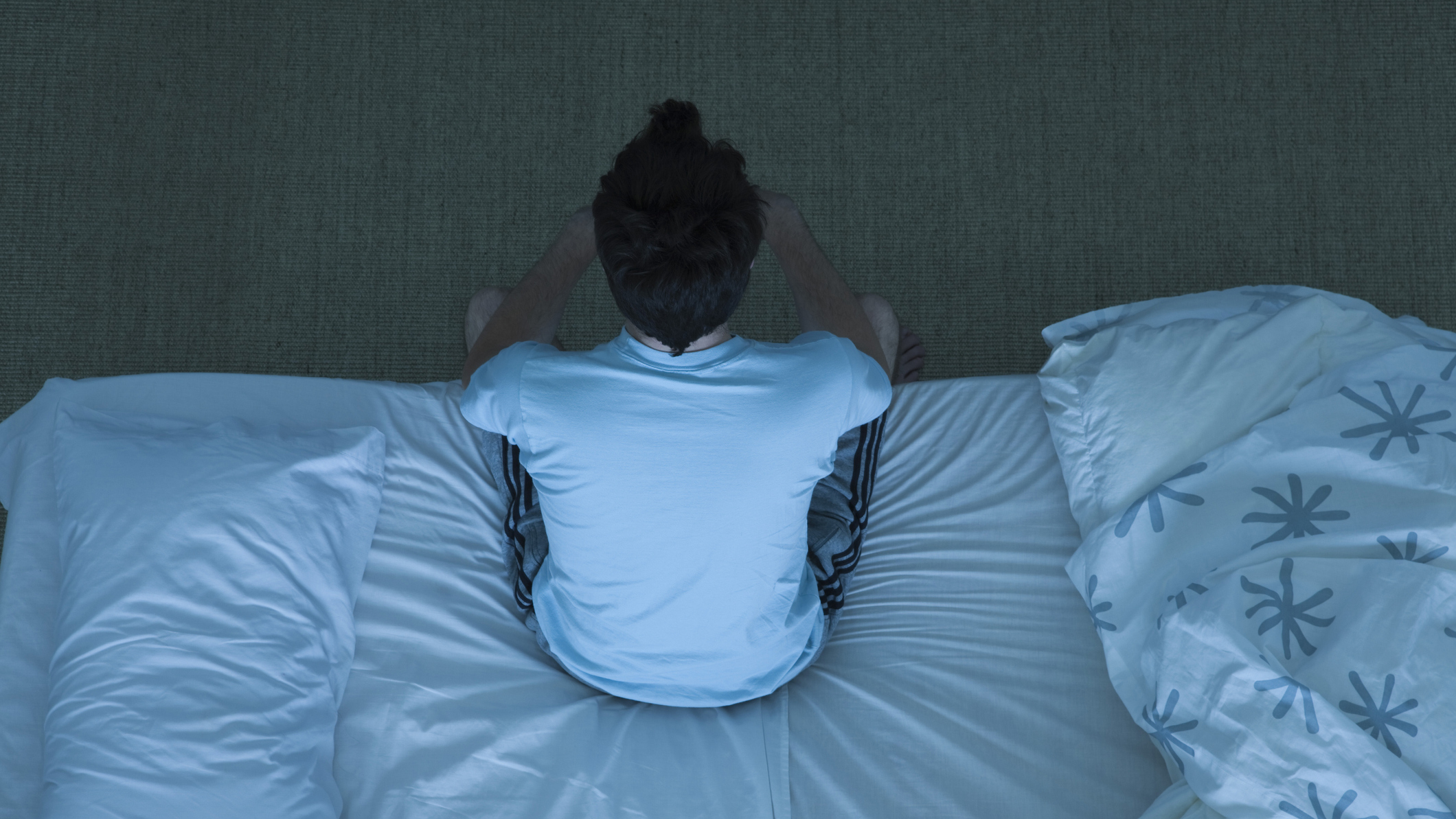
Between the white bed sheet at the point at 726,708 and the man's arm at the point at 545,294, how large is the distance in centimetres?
16

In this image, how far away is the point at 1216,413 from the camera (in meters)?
1.18

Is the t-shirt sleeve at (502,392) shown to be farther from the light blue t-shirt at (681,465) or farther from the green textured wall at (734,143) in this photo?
the green textured wall at (734,143)

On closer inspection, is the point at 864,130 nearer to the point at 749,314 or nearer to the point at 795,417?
the point at 749,314

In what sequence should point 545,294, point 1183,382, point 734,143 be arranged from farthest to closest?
1. point 734,143
2. point 545,294
3. point 1183,382

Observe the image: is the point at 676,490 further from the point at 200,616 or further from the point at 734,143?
the point at 734,143

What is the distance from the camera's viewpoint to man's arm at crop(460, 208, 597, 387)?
128 centimetres

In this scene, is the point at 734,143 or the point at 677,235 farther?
the point at 734,143

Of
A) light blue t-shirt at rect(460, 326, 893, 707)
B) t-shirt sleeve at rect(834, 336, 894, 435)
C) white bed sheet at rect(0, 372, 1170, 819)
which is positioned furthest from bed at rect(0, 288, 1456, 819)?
t-shirt sleeve at rect(834, 336, 894, 435)

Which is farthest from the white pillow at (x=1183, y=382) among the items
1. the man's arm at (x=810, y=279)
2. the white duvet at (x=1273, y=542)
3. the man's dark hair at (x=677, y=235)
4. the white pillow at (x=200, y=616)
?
the white pillow at (x=200, y=616)

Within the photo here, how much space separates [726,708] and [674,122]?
0.72 metres

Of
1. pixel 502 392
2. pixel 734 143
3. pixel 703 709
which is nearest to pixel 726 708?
pixel 703 709

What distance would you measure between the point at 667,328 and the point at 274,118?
143 cm

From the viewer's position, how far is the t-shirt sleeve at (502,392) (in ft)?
3.34

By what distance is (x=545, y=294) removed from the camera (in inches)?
51.8
